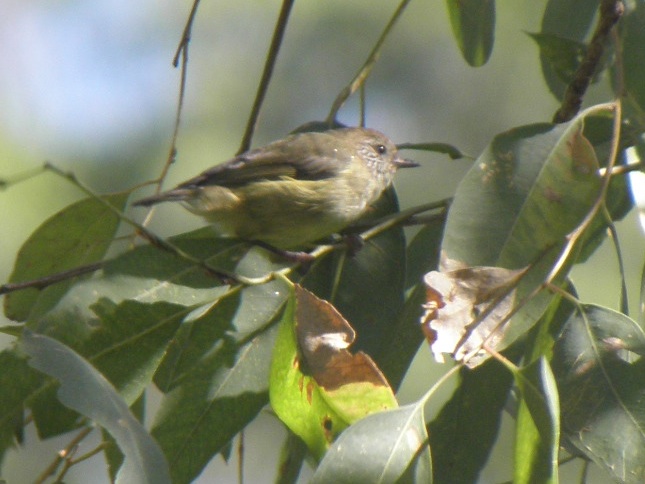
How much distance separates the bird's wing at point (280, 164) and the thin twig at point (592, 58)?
120 cm

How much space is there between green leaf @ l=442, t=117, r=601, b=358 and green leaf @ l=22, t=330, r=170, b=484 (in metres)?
0.65

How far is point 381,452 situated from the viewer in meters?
1.65

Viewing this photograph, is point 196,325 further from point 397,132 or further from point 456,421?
point 397,132

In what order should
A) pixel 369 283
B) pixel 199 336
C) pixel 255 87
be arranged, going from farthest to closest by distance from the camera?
pixel 255 87 → pixel 369 283 → pixel 199 336

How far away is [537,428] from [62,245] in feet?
4.79

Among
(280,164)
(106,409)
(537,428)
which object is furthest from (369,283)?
(280,164)

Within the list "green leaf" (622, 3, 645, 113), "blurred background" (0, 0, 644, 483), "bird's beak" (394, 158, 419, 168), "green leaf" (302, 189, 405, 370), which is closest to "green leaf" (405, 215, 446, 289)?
"green leaf" (302, 189, 405, 370)

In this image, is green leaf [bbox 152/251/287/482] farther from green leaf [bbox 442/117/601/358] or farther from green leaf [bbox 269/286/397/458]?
green leaf [bbox 442/117/601/358]

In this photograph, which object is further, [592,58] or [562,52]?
[562,52]

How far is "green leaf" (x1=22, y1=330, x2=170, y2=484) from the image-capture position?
1571 millimetres

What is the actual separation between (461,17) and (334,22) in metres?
5.84

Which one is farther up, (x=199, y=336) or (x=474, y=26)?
(x=474, y=26)

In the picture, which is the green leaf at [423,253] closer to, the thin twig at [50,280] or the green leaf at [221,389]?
the green leaf at [221,389]

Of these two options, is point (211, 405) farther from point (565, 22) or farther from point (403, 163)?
point (403, 163)
